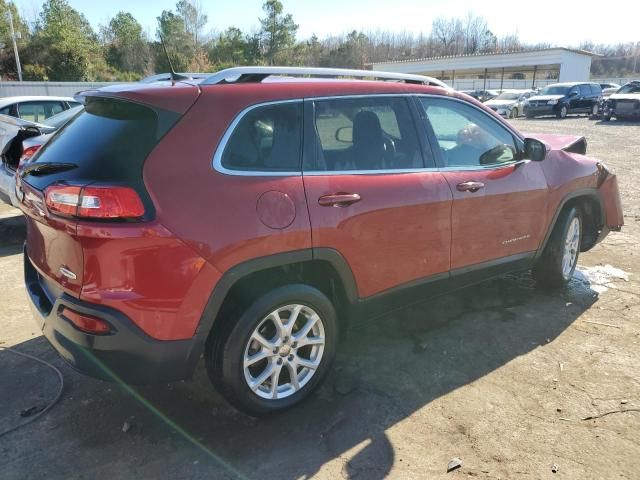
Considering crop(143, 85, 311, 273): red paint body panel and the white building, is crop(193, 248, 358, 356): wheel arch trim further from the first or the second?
the white building

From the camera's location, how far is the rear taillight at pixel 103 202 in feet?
7.67

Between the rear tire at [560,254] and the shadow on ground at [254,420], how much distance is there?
0.60 m

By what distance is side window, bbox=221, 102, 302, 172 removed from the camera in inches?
105

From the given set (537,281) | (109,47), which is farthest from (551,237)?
(109,47)

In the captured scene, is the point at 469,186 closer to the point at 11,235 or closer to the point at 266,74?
the point at 266,74

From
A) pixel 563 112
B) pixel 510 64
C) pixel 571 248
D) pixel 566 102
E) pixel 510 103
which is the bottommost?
pixel 563 112

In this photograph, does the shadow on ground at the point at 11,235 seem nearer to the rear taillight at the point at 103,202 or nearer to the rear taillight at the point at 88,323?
the rear taillight at the point at 88,323

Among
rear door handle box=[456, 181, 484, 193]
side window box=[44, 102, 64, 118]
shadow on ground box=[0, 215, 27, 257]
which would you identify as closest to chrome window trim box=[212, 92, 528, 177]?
rear door handle box=[456, 181, 484, 193]

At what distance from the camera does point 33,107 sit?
29.8 feet

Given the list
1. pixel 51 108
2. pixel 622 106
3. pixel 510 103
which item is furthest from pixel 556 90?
pixel 51 108

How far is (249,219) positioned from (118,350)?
0.85m

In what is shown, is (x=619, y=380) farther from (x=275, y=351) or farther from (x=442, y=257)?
(x=275, y=351)

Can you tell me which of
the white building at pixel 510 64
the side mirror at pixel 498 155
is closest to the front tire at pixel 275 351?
the side mirror at pixel 498 155

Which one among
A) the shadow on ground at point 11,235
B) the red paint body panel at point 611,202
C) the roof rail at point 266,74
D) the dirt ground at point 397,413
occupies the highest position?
the roof rail at point 266,74
